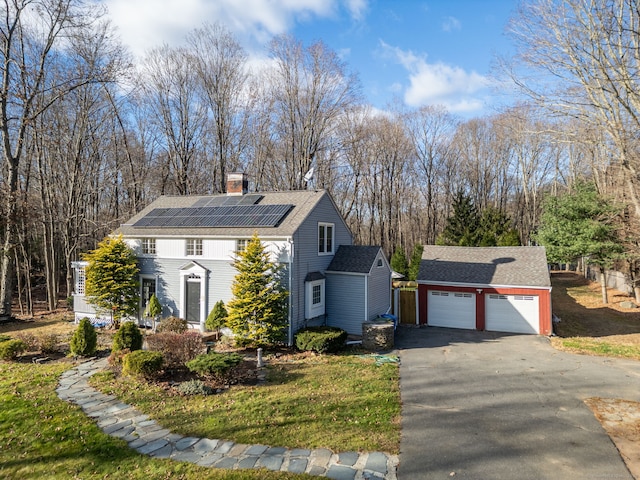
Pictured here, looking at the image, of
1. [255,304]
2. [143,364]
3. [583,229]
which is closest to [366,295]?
[255,304]

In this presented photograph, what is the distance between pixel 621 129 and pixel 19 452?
17.5 metres

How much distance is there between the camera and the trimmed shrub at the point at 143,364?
1027 cm

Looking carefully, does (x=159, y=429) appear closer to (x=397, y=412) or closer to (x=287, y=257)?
(x=397, y=412)

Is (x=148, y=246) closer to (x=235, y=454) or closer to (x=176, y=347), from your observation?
(x=176, y=347)

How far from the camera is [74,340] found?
12523 mm

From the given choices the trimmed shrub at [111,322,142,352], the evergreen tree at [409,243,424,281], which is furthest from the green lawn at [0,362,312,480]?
the evergreen tree at [409,243,424,281]

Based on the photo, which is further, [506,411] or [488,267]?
[488,267]

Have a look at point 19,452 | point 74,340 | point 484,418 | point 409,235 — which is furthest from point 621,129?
point 409,235

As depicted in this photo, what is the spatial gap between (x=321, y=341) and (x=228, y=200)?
9146 mm

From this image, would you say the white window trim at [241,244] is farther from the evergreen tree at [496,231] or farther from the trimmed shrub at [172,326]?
the evergreen tree at [496,231]

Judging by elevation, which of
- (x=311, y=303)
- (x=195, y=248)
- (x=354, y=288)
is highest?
(x=195, y=248)

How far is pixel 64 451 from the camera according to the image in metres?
6.79

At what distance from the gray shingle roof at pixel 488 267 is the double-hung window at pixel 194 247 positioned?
11.3 m

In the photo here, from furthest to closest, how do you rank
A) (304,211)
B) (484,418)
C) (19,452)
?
(304,211) < (484,418) < (19,452)
